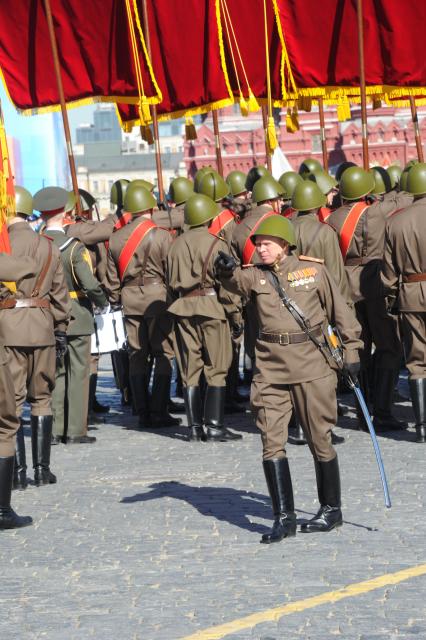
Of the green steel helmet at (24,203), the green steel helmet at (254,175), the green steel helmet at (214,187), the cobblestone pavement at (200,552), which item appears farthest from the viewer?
the green steel helmet at (254,175)

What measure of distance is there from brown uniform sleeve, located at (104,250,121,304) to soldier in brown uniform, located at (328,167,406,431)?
1821mm

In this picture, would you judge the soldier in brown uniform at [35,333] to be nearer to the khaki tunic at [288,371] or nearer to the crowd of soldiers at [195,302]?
the crowd of soldiers at [195,302]

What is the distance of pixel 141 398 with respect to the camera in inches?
483

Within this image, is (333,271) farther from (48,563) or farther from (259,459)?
(48,563)

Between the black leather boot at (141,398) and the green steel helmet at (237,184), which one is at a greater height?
the green steel helmet at (237,184)

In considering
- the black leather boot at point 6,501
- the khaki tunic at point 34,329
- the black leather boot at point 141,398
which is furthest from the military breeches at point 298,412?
the black leather boot at point 141,398

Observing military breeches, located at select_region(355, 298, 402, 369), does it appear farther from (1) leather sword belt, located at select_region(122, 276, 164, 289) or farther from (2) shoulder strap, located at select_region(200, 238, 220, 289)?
(1) leather sword belt, located at select_region(122, 276, 164, 289)

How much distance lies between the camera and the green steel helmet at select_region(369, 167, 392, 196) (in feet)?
45.4

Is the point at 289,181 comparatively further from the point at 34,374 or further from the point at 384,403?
the point at 34,374

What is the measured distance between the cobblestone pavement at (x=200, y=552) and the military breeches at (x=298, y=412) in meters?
0.47

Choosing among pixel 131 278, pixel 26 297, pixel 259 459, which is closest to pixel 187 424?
pixel 131 278

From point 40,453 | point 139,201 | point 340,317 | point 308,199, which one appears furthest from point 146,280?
point 340,317

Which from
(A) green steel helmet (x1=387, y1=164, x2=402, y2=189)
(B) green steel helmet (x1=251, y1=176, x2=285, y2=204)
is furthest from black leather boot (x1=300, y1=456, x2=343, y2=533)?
→ (A) green steel helmet (x1=387, y1=164, x2=402, y2=189)

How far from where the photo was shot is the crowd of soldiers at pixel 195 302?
827 centimetres
